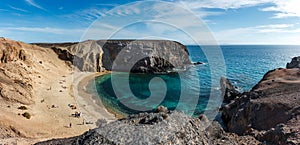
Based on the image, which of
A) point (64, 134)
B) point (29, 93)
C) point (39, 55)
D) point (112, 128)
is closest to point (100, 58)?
point (39, 55)

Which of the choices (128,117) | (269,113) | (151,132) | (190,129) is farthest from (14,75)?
(269,113)

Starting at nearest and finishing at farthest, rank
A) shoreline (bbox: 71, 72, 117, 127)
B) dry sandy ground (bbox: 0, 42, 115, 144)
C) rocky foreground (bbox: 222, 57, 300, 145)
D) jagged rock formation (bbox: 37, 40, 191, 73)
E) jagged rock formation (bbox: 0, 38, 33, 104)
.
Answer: rocky foreground (bbox: 222, 57, 300, 145), dry sandy ground (bbox: 0, 42, 115, 144), jagged rock formation (bbox: 0, 38, 33, 104), shoreline (bbox: 71, 72, 117, 127), jagged rock formation (bbox: 37, 40, 191, 73)

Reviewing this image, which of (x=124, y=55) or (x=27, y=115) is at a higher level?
(x=124, y=55)

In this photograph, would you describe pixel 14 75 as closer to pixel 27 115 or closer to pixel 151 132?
pixel 27 115

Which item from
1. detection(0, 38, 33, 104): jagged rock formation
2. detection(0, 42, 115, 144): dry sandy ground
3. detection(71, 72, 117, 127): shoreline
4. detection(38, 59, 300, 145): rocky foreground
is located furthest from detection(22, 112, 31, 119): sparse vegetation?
detection(38, 59, 300, 145): rocky foreground

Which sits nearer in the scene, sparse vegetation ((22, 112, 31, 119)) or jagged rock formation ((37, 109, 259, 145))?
jagged rock formation ((37, 109, 259, 145))

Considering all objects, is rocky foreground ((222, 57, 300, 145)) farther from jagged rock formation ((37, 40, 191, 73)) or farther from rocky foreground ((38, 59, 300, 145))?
jagged rock formation ((37, 40, 191, 73))

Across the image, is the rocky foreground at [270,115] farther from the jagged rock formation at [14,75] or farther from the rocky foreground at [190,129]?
the jagged rock formation at [14,75]
